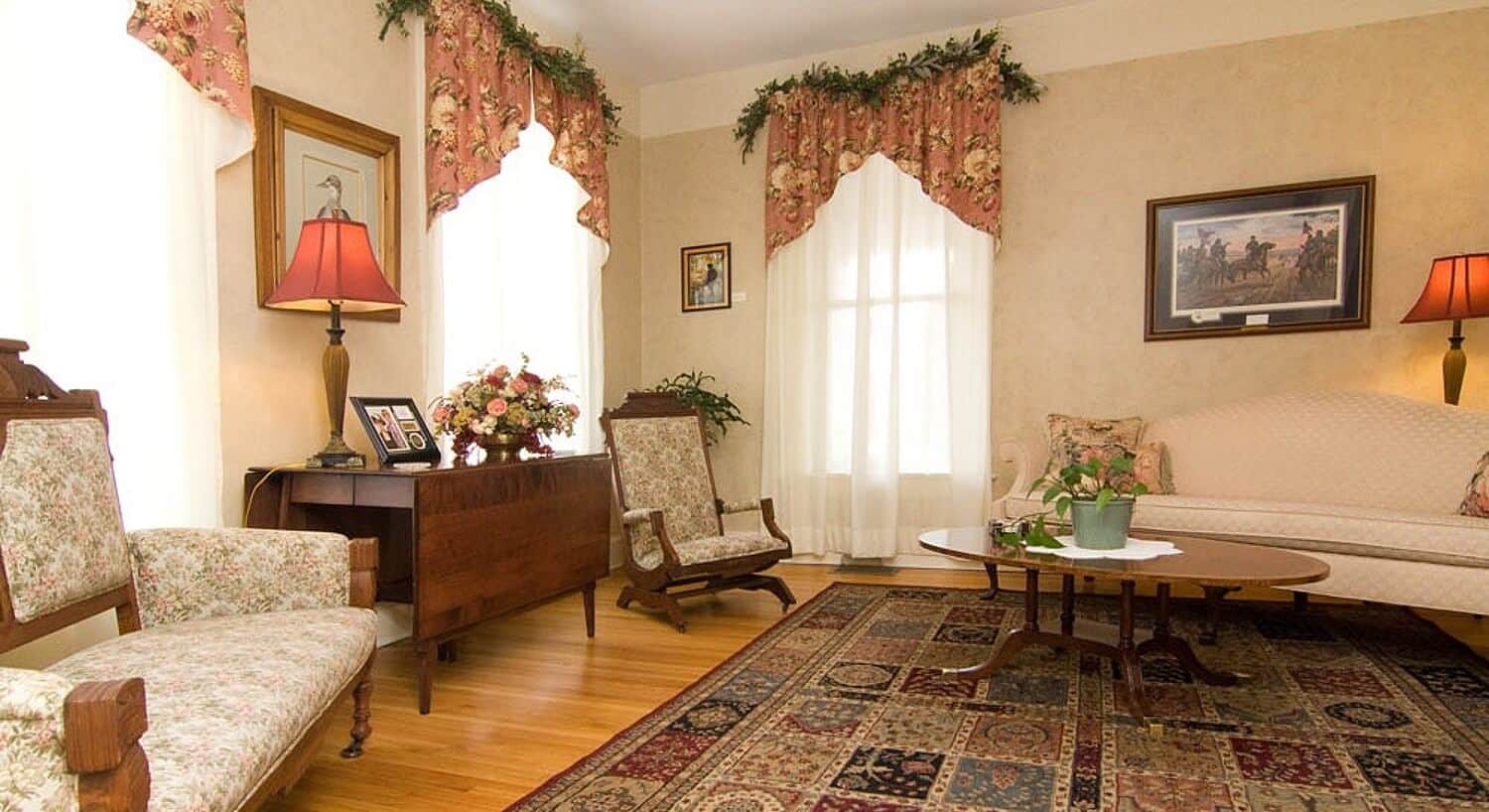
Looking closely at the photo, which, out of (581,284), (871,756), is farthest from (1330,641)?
(581,284)

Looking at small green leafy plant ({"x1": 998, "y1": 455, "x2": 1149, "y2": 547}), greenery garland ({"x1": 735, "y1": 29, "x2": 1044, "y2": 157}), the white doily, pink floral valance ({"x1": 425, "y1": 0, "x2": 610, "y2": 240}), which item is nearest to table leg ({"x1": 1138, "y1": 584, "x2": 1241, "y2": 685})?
the white doily

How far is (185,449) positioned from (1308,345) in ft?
15.8

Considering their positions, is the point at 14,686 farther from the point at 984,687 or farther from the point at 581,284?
the point at 581,284

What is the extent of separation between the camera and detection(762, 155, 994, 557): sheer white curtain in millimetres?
4793

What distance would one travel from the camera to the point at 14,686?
3.38 feet

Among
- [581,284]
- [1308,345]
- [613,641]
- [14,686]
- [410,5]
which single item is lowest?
[613,641]

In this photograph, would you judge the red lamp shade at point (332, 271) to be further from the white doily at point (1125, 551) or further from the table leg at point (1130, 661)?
the table leg at point (1130, 661)

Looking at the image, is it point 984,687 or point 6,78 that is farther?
point 984,687

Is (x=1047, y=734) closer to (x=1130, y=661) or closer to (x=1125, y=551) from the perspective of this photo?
(x=1130, y=661)

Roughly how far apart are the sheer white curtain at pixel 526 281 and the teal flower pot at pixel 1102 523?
2.59 meters

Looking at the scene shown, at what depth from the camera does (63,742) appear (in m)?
1.04

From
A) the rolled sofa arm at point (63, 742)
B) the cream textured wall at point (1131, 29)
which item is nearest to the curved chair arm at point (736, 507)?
the cream textured wall at point (1131, 29)

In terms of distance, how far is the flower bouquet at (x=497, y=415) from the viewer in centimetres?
317

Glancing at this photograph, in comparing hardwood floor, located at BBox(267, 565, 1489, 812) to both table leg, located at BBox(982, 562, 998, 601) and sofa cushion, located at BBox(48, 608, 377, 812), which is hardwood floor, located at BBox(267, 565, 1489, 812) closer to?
sofa cushion, located at BBox(48, 608, 377, 812)
